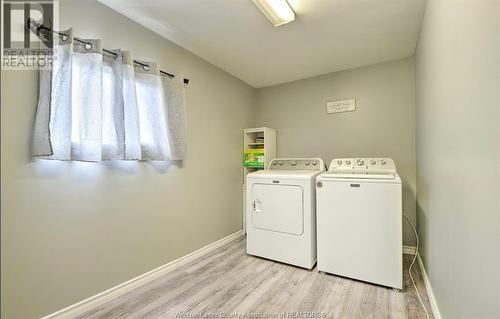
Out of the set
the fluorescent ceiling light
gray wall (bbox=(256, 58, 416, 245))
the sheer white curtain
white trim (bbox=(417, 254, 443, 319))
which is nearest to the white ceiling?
the fluorescent ceiling light

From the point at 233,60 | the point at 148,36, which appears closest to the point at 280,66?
the point at 233,60

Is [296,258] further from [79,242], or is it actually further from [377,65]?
[377,65]

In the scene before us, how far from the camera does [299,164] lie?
2766mm


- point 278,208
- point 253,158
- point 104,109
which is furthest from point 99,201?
point 253,158

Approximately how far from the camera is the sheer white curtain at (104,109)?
138cm

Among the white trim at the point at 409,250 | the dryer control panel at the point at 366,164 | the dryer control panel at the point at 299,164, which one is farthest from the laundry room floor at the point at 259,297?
the dryer control panel at the point at 299,164

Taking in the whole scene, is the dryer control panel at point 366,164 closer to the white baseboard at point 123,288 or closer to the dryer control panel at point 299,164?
the dryer control panel at point 299,164

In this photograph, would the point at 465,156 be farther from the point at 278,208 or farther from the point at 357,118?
the point at 357,118

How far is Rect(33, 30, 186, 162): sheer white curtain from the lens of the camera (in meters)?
1.38

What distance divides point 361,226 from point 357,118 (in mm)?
1463

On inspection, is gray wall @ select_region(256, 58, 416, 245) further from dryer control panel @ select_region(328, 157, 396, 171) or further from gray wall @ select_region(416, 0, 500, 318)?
gray wall @ select_region(416, 0, 500, 318)

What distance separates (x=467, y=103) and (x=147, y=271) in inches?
95.3

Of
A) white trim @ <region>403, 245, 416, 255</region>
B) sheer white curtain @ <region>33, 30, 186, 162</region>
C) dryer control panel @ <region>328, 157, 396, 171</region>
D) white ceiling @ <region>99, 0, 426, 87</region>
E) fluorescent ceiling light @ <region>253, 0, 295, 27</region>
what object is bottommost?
white trim @ <region>403, 245, 416, 255</region>

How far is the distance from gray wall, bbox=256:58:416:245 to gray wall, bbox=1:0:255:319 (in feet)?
3.61
